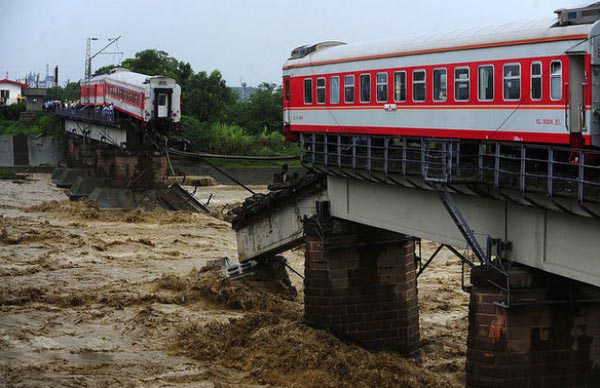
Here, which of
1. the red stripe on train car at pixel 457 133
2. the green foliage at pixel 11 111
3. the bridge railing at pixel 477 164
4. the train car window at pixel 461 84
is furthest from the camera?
the green foliage at pixel 11 111

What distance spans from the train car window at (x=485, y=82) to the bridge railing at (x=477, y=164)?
36.0 inches

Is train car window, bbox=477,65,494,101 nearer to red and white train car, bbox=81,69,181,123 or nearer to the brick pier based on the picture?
red and white train car, bbox=81,69,181,123

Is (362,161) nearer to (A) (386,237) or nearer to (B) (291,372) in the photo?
(A) (386,237)

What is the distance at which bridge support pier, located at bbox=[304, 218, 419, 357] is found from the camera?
27.3m

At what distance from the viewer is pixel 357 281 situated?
2742 centimetres

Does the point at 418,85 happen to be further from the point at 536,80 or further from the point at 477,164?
the point at 536,80

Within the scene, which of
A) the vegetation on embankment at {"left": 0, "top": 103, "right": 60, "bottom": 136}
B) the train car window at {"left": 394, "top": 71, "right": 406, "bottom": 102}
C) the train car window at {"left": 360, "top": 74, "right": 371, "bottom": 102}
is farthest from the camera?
the vegetation on embankment at {"left": 0, "top": 103, "right": 60, "bottom": 136}

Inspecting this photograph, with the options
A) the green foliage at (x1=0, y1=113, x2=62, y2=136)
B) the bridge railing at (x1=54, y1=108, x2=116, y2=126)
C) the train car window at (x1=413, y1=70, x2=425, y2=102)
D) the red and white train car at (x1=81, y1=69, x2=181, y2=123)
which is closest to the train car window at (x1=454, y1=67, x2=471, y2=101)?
the train car window at (x1=413, y1=70, x2=425, y2=102)

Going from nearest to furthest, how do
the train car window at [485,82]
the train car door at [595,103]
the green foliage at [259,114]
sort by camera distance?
1. the train car door at [595,103]
2. the train car window at [485,82]
3. the green foliage at [259,114]

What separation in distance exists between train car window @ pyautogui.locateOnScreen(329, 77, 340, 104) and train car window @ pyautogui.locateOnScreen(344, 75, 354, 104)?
1.26ft

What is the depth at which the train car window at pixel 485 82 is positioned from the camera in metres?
21.2

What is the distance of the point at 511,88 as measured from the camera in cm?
2058

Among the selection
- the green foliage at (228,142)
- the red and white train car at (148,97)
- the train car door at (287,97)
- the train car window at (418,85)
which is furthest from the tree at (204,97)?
the train car window at (418,85)

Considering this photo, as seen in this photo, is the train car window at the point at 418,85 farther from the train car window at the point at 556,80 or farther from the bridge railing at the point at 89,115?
the bridge railing at the point at 89,115
